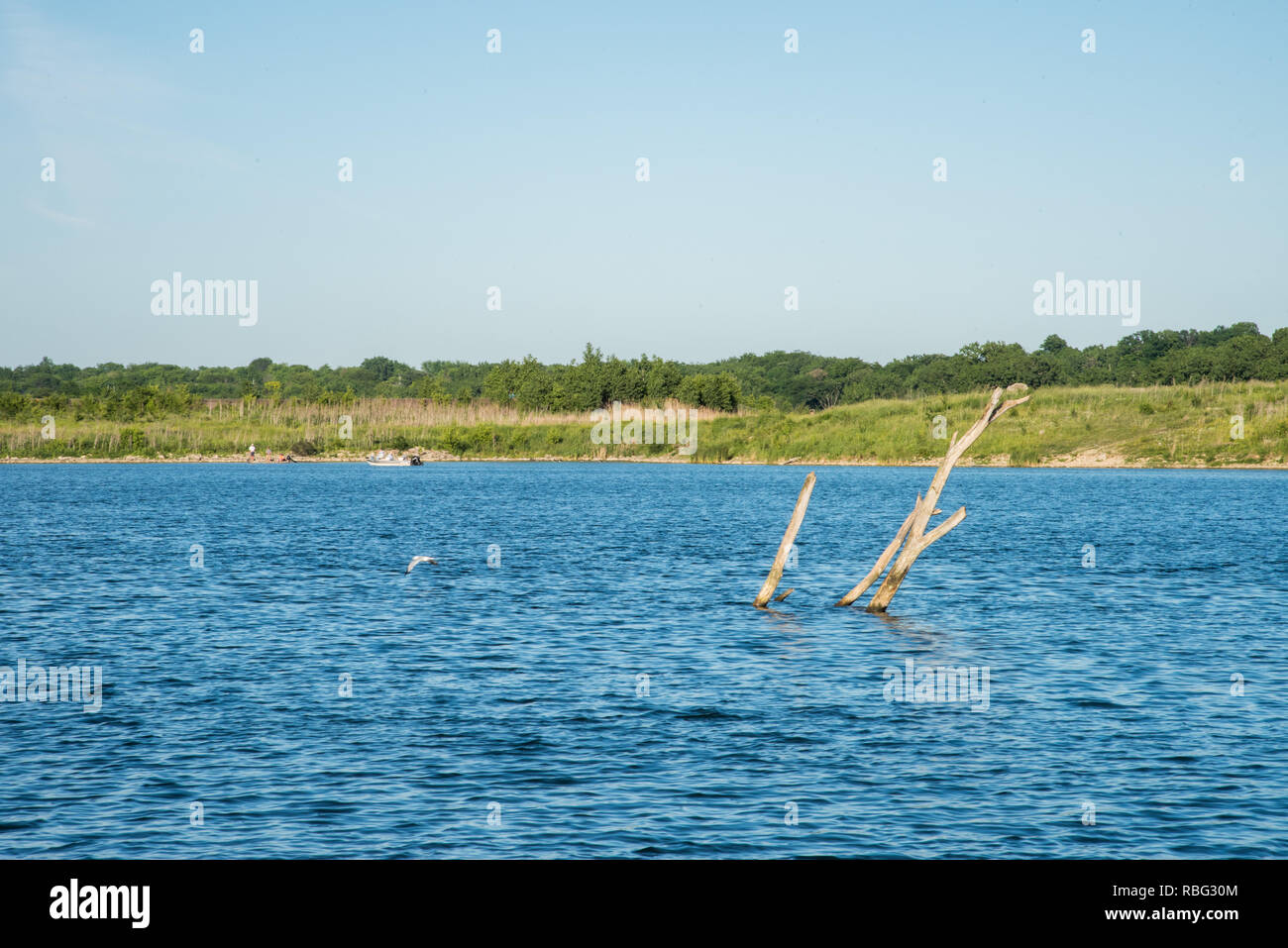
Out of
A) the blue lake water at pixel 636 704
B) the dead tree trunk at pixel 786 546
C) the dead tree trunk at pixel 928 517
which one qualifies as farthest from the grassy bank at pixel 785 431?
the dead tree trunk at pixel 928 517

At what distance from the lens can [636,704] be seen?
2081 centimetres

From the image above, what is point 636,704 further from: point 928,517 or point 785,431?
point 785,431

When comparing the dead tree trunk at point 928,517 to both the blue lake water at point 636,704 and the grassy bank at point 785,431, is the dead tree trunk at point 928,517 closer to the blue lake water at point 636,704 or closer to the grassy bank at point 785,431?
the blue lake water at point 636,704

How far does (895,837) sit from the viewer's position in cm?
1378

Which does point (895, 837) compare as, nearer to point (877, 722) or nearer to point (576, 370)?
point (877, 722)

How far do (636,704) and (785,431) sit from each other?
128571mm

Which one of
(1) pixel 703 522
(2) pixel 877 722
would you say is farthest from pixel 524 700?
(1) pixel 703 522

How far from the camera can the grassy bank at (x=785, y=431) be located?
124 meters

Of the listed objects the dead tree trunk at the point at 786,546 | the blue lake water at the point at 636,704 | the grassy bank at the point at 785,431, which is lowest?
the blue lake water at the point at 636,704

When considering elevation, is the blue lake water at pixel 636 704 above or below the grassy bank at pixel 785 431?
below

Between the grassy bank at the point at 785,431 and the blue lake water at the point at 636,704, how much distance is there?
3028 inches

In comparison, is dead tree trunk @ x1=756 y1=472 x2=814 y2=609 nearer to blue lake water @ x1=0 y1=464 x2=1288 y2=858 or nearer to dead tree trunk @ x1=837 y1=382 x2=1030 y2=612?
blue lake water @ x1=0 y1=464 x2=1288 y2=858

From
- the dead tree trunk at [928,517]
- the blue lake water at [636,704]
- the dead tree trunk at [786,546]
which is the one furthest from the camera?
the dead tree trunk at [786,546]
